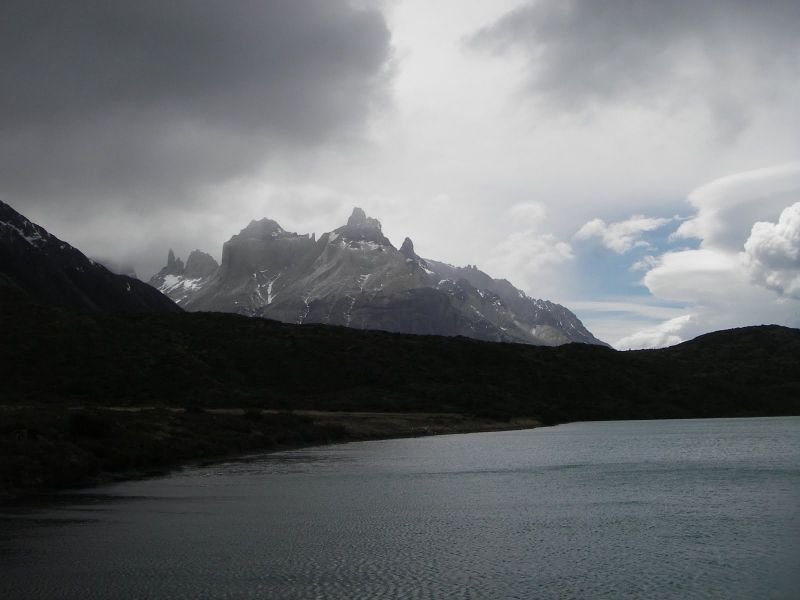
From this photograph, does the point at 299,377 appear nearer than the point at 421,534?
No

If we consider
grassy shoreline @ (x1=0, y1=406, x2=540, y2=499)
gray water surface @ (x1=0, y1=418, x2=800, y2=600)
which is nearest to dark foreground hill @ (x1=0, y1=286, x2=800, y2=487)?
grassy shoreline @ (x1=0, y1=406, x2=540, y2=499)

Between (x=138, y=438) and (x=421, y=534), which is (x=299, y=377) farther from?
(x=421, y=534)

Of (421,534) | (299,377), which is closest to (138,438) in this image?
(421,534)

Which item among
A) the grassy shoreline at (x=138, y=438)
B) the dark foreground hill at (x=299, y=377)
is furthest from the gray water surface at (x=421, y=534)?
the dark foreground hill at (x=299, y=377)

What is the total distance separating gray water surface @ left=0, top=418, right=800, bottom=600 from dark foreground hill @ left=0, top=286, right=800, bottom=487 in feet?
63.5

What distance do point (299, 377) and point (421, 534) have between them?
4082 inches

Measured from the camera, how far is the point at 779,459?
5766cm

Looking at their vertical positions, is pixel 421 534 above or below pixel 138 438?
below

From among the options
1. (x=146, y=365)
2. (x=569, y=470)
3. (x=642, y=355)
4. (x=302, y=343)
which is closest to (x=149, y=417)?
(x=569, y=470)

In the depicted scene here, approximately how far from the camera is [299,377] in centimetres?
13288

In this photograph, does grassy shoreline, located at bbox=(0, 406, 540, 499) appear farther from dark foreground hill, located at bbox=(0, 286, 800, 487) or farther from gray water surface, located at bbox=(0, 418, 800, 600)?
gray water surface, located at bbox=(0, 418, 800, 600)

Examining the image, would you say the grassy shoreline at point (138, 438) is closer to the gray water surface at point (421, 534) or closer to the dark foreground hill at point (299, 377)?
the dark foreground hill at point (299, 377)

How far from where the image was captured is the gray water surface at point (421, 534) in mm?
22688

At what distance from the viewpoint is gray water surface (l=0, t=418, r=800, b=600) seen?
22688 millimetres
